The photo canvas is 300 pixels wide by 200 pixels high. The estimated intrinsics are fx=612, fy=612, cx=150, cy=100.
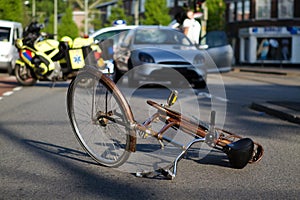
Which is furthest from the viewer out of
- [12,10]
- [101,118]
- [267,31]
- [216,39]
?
[267,31]

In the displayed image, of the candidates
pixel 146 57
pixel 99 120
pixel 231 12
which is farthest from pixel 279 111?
pixel 231 12

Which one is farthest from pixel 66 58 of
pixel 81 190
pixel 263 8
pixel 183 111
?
pixel 263 8

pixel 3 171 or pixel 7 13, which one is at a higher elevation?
pixel 7 13

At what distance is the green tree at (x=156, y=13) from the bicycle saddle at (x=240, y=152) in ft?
181

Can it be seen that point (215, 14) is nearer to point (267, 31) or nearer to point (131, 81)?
point (267, 31)

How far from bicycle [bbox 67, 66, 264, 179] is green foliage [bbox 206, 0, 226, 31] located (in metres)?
45.8

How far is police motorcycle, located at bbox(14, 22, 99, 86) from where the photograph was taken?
1357 centimetres

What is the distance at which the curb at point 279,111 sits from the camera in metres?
8.52

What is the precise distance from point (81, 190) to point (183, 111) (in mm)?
1407

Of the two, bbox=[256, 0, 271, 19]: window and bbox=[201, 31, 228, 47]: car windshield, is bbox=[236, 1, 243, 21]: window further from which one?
bbox=[201, 31, 228, 47]: car windshield

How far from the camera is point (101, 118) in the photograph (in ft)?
17.1

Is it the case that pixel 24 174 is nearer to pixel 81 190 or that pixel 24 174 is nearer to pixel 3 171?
pixel 3 171

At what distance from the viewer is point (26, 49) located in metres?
14.7

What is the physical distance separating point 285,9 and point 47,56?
36.9 metres
